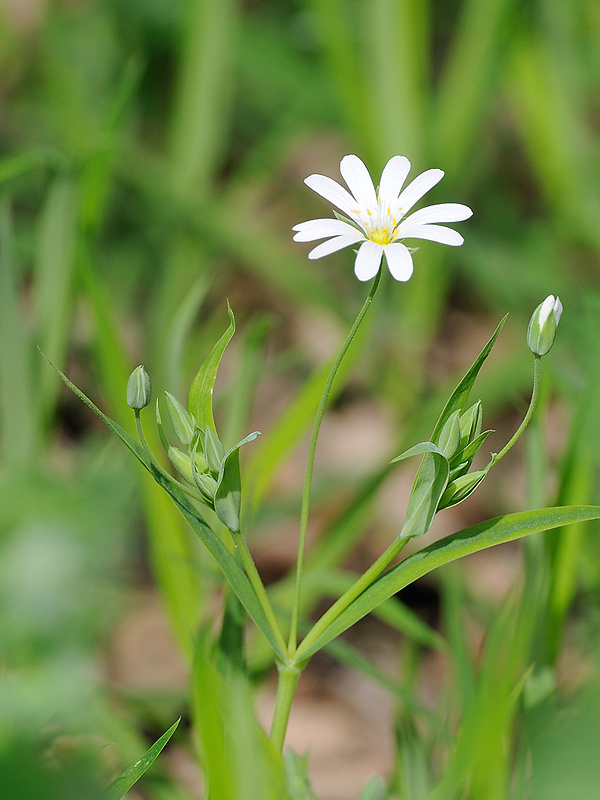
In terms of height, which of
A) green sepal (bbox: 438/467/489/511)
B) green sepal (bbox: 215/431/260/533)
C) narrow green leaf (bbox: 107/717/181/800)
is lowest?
narrow green leaf (bbox: 107/717/181/800)

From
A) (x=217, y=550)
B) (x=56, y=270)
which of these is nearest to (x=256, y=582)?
(x=217, y=550)

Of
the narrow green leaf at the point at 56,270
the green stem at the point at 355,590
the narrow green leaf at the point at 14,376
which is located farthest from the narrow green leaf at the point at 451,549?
the narrow green leaf at the point at 56,270

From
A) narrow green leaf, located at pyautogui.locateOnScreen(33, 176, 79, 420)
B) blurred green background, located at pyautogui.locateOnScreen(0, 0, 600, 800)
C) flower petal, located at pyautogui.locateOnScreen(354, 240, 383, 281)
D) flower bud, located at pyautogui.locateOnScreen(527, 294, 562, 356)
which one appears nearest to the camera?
flower petal, located at pyautogui.locateOnScreen(354, 240, 383, 281)

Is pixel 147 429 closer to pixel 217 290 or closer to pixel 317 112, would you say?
pixel 217 290

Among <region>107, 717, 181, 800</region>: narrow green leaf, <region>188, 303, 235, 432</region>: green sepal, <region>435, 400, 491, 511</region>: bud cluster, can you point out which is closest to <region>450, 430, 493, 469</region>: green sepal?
<region>435, 400, 491, 511</region>: bud cluster

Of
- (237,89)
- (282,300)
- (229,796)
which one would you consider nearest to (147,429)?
(229,796)

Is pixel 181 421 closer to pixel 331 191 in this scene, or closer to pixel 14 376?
pixel 331 191

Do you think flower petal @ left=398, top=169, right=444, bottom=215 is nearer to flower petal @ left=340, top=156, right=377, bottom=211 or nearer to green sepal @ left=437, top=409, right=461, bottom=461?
flower petal @ left=340, top=156, right=377, bottom=211
